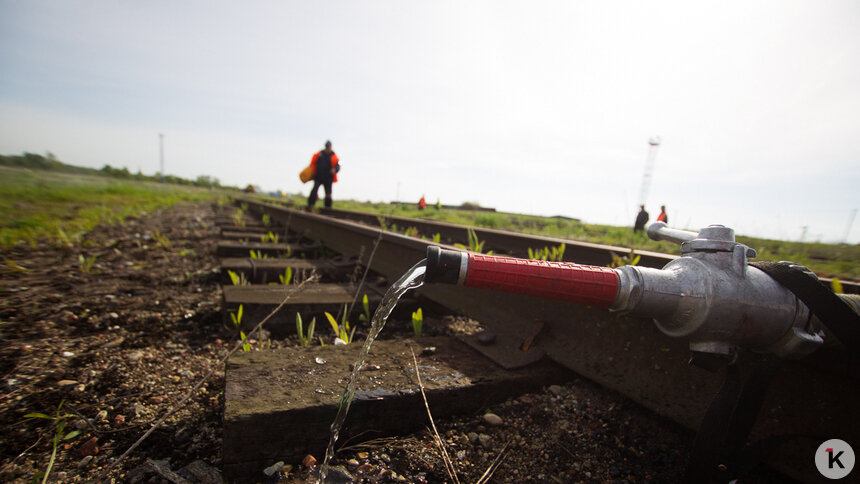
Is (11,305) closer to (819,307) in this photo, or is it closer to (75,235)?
(75,235)

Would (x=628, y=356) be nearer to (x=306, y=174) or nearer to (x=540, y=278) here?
(x=540, y=278)

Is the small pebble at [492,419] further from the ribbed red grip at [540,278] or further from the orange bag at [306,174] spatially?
the orange bag at [306,174]

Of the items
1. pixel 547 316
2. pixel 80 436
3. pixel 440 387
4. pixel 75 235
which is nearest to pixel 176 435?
pixel 80 436

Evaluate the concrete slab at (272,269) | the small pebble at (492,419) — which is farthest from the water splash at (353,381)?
the concrete slab at (272,269)

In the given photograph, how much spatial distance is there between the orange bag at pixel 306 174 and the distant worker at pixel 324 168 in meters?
0.09

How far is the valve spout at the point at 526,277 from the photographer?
1.02 metres

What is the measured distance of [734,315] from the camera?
1.02m

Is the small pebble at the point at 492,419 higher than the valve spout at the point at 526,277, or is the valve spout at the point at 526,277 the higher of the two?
the valve spout at the point at 526,277

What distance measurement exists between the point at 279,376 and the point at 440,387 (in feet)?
1.93

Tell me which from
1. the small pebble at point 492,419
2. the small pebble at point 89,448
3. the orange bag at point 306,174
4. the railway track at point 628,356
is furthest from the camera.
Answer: the orange bag at point 306,174

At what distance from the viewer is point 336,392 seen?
1.34m

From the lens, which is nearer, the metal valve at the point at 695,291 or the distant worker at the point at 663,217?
the metal valve at the point at 695,291

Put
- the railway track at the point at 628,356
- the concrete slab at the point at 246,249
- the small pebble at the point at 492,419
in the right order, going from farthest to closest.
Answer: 1. the concrete slab at the point at 246,249
2. the small pebble at the point at 492,419
3. the railway track at the point at 628,356
